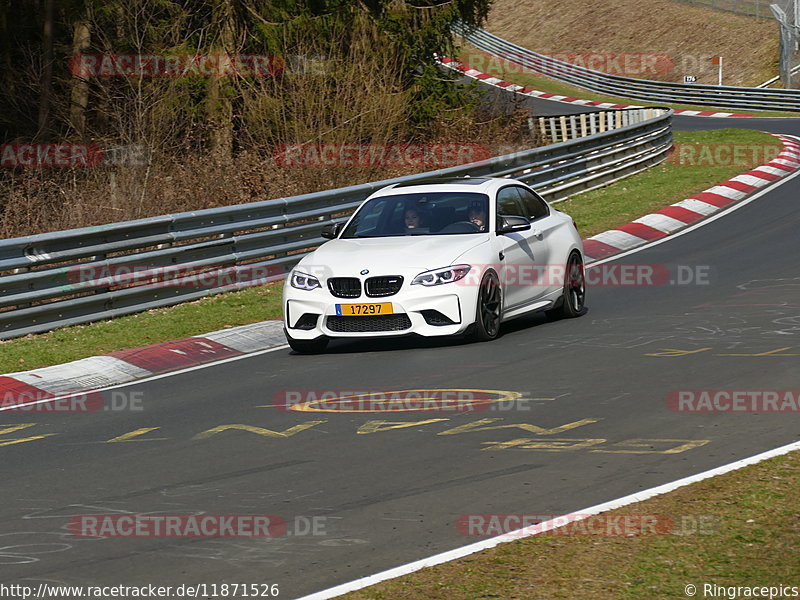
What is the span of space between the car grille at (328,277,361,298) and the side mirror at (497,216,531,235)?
5.39ft

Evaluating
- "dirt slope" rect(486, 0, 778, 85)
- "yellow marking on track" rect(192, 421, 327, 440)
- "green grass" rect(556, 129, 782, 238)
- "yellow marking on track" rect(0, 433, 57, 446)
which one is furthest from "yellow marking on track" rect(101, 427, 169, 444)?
"dirt slope" rect(486, 0, 778, 85)

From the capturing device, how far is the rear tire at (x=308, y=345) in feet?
40.1

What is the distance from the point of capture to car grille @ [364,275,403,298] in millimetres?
11891

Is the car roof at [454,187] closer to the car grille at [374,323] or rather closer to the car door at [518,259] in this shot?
A: the car door at [518,259]

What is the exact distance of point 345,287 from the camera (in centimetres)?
1202

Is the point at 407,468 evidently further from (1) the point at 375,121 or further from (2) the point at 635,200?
(1) the point at 375,121

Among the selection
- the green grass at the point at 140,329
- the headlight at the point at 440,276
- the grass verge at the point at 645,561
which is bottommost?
the green grass at the point at 140,329

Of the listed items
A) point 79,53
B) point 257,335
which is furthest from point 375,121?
point 257,335

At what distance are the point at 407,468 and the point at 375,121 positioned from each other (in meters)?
18.3

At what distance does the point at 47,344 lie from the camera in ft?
43.8

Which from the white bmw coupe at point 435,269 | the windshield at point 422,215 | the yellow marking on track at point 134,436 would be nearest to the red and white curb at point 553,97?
the white bmw coupe at point 435,269

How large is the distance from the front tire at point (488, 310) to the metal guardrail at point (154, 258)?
4641mm

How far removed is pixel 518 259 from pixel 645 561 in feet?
24.7

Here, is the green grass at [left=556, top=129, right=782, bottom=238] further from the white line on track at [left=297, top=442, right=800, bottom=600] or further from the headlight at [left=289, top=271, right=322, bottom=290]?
the white line on track at [left=297, top=442, right=800, bottom=600]
